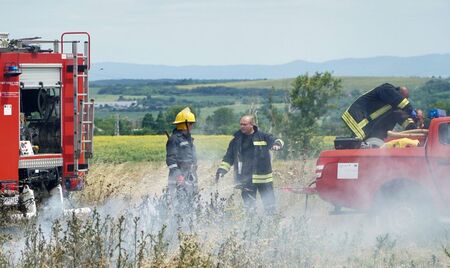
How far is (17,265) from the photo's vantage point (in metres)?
8.52

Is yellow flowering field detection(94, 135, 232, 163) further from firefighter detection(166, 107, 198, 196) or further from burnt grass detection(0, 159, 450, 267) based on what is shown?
burnt grass detection(0, 159, 450, 267)

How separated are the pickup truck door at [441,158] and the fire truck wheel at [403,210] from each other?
0.25 meters

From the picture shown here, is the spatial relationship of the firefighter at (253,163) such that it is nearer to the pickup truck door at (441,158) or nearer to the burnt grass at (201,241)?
the burnt grass at (201,241)

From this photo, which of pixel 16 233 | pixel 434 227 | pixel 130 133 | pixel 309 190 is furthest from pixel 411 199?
pixel 130 133

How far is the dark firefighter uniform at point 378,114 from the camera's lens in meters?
13.8

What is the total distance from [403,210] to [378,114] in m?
1.69

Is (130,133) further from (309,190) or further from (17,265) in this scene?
(17,265)

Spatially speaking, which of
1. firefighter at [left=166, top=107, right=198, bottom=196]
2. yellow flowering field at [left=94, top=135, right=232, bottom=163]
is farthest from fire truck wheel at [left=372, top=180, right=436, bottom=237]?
yellow flowering field at [left=94, top=135, right=232, bottom=163]

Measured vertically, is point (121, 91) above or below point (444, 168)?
below

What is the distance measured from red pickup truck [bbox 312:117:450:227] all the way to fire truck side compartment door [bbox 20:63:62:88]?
362cm

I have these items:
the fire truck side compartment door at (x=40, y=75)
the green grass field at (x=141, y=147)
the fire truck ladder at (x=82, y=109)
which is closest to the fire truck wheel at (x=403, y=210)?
the fire truck ladder at (x=82, y=109)

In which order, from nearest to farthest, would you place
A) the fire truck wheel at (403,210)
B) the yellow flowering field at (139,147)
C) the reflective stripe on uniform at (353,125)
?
the fire truck wheel at (403,210) → the reflective stripe on uniform at (353,125) → the yellow flowering field at (139,147)

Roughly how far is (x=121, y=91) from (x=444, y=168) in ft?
458

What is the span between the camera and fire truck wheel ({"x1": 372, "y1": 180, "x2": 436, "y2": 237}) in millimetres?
12492
